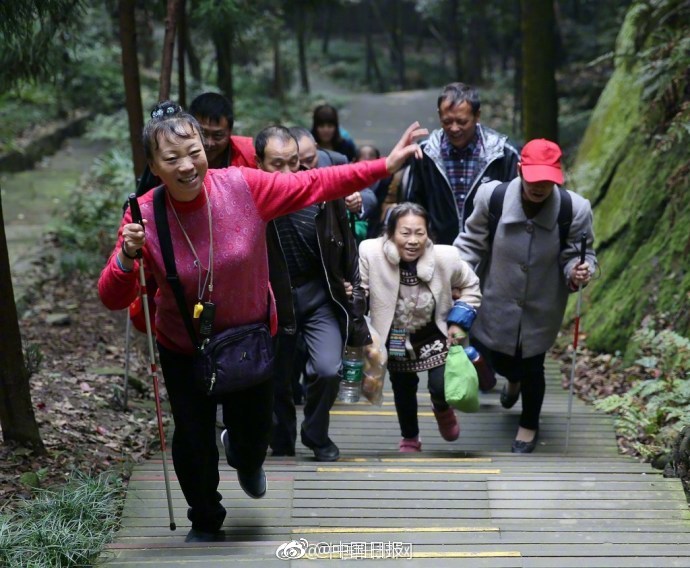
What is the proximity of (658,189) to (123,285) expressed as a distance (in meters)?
6.37

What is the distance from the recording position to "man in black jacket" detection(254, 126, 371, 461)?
5.82 meters

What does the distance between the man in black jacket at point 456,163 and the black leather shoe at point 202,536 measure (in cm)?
339

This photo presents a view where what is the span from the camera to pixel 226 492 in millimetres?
5273

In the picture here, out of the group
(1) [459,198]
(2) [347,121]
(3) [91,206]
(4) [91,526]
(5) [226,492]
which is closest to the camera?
(4) [91,526]

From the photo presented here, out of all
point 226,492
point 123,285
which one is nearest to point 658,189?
point 226,492

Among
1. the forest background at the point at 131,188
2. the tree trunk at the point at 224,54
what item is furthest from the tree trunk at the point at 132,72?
the tree trunk at the point at 224,54

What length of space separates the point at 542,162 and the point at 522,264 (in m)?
0.76

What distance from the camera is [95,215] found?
547 inches

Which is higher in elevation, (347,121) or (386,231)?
(386,231)

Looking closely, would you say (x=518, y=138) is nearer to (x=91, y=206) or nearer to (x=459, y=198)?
(x=91, y=206)

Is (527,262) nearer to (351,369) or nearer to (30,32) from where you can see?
(351,369)

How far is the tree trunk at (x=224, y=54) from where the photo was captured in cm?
1235

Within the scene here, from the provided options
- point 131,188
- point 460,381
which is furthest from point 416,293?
→ point 131,188

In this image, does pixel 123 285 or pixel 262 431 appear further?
pixel 262 431
